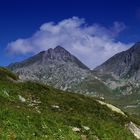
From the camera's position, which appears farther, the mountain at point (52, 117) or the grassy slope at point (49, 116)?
the mountain at point (52, 117)

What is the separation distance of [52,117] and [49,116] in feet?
1.02

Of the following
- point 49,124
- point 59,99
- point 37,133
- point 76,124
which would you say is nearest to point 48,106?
point 59,99

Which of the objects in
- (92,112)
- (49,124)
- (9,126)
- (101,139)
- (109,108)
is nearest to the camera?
(9,126)

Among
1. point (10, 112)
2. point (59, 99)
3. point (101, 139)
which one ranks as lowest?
point (101, 139)

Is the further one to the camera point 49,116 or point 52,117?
point 49,116

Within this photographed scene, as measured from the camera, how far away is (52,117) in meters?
33.6

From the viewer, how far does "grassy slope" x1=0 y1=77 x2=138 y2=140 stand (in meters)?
28.5

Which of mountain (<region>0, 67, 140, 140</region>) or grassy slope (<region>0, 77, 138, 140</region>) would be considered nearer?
grassy slope (<region>0, 77, 138, 140</region>)

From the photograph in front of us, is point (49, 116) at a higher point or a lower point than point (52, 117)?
higher

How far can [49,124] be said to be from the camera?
31.5 metres

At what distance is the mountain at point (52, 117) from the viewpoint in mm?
28641

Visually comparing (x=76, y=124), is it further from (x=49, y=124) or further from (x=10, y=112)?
(x=10, y=112)

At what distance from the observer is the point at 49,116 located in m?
33.7

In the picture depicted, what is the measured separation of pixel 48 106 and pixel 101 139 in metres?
9.77
